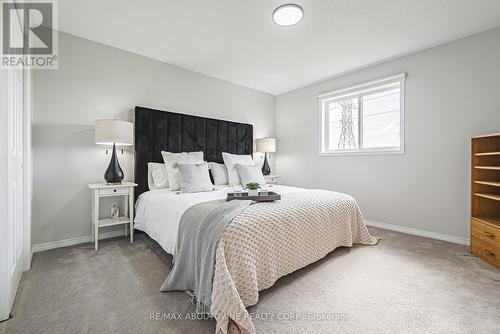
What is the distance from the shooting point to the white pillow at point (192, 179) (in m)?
2.71

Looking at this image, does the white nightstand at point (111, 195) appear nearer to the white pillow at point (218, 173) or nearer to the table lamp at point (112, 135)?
the table lamp at point (112, 135)

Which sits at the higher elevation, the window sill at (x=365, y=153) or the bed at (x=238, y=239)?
the window sill at (x=365, y=153)

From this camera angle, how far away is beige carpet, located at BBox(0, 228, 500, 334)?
1396mm

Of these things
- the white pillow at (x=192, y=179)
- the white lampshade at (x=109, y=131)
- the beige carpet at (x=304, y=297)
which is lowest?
the beige carpet at (x=304, y=297)

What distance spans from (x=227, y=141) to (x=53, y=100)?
2.38 metres

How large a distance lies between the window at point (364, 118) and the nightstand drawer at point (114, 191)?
3.27 meters

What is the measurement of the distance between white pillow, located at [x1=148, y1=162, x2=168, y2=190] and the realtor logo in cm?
156

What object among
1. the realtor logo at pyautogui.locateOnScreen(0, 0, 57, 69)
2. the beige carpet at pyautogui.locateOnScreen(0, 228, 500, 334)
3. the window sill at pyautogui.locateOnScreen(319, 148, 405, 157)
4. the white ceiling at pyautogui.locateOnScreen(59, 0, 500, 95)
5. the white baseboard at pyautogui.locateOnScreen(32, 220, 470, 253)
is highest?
the white ceiling at pyautogui.locateOnScreen(59, 0, 500, 95)

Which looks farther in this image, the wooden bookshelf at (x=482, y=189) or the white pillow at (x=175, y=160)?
the white pillow at (x=175, y=160)

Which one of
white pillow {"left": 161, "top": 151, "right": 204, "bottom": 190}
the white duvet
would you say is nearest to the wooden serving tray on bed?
the white duvet

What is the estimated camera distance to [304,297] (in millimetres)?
1686

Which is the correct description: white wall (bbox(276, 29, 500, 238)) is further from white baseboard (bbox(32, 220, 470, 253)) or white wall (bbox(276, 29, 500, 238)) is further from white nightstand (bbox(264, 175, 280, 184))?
white nightstand (bbox(264, 175, 280, 184))

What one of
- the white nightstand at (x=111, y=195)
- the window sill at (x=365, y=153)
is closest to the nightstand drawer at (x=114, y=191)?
the white nightstand at (x=111, y=195)

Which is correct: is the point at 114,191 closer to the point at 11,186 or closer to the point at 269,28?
the point at 11,186
